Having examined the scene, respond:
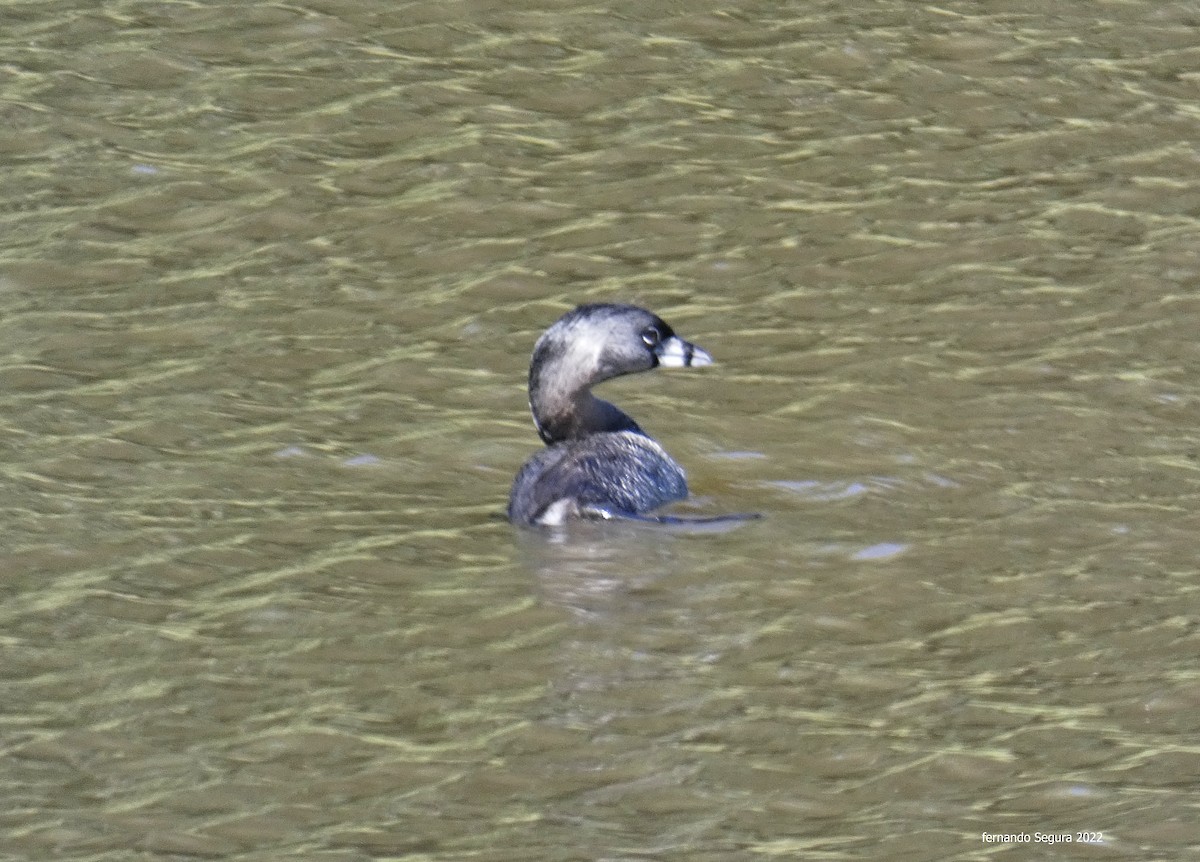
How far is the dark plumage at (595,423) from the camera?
9359mm

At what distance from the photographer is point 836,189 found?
1249 cm

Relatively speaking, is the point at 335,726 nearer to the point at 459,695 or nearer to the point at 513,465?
the point at 459,695

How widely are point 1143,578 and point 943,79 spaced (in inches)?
224

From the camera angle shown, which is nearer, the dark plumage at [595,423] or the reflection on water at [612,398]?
the reflection on water at [612,398]

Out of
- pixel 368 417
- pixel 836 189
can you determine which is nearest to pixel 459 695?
pixel 368 417

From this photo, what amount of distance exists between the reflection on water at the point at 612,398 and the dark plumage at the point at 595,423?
228 mm

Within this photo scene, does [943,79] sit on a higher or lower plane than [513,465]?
higher

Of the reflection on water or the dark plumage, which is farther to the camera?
the dark plumage

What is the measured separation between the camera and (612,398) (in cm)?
1091

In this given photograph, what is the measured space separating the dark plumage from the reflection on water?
0.75 ft

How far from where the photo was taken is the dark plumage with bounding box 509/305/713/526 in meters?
9.36

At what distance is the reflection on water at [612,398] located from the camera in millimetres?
7012

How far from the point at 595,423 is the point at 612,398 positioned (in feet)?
3.33

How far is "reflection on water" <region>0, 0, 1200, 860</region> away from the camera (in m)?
7.01
